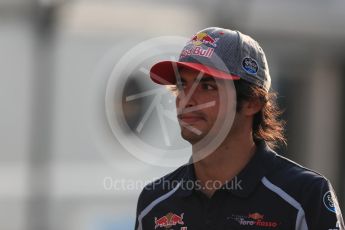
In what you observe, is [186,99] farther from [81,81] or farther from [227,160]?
[81,81]

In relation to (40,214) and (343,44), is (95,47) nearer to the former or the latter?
(40,214)

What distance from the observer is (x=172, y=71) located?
2.58 meters

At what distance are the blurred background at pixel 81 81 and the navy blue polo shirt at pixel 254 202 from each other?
2651 mm

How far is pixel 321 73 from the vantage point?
6793 mm

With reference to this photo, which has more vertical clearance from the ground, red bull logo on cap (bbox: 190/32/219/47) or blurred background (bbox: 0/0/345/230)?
red bull logo on cap (bbox: 190/32/219/47)

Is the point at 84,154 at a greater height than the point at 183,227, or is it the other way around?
the point at 183,227

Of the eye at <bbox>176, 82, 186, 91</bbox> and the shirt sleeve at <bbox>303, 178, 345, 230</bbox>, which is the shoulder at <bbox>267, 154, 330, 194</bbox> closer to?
the shirt sleeve at <bbox>303, 178, 345, 230</bbox>

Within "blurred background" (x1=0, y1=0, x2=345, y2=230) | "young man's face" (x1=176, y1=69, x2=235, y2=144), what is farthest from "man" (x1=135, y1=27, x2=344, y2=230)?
"blurred background" (x1=0, y1=0, x2=345, y2=230)

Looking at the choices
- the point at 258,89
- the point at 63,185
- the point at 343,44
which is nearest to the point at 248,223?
the point at 258,89

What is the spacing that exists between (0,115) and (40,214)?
32.8 inches

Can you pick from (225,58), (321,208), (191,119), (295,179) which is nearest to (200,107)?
(191,119)

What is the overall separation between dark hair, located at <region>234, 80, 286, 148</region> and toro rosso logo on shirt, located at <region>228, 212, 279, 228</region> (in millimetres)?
340

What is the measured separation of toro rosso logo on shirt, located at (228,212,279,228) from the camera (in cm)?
227

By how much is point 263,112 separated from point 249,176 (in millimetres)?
312
